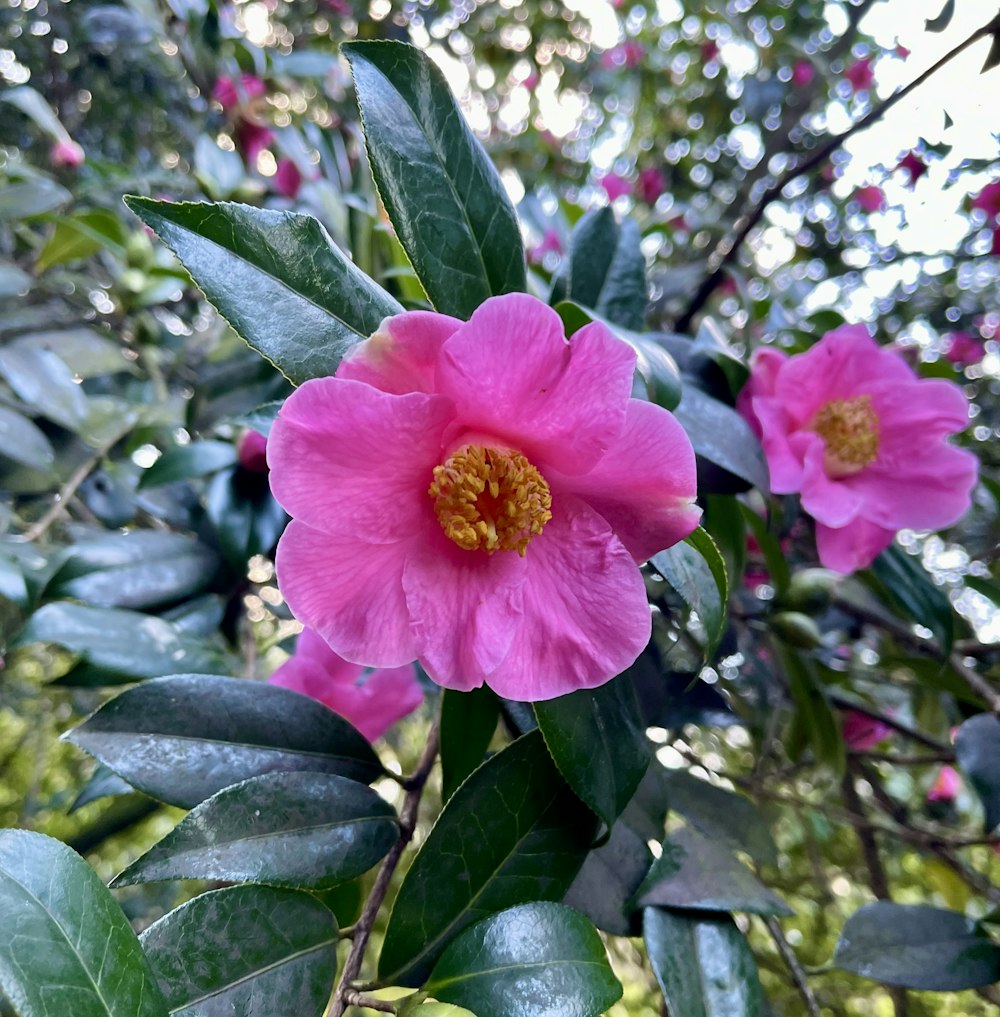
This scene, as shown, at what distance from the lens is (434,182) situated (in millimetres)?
493

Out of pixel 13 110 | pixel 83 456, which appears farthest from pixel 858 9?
pixel 13 110

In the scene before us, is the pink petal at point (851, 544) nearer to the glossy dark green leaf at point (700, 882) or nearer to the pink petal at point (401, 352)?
the glossy dark green leaf at point (700, 882)

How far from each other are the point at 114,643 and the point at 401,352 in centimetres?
42

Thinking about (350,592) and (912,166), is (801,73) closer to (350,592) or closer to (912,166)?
(912,166)

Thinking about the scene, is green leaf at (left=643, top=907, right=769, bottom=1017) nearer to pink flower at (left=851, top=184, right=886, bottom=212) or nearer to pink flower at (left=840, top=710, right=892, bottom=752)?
pink flower at (left=840, top=710, right=892, bottom=752)

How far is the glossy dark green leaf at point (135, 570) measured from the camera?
772 millimetres

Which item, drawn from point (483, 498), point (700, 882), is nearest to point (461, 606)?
point (483, 498)

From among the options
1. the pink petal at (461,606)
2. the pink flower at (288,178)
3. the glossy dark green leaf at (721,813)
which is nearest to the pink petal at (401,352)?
the pink petal at (461,606)

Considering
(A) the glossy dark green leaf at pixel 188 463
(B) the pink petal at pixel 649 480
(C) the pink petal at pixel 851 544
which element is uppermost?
(B) the pink petal at pixel 649 480

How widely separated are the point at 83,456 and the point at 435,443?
2.76 feet

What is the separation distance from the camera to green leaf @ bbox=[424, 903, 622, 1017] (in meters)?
0.40

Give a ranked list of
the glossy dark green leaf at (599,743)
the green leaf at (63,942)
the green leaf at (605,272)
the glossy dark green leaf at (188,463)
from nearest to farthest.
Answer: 1. the green leaf at (63,942)
2. the glossy dark green leaf at (599,743)
3. the green leaf at (605,272)
4. the glossy dark green leaf at (188,463)

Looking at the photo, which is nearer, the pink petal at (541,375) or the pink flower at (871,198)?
the pink petal at (541,375)

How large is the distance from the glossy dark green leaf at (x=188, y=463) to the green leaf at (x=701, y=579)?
0.59 m
